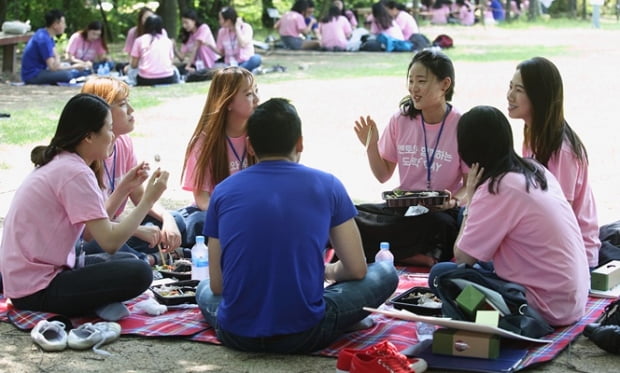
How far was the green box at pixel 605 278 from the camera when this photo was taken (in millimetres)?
5164

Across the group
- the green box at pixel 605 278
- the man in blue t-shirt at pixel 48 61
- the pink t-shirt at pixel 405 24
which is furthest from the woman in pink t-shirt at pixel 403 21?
the green box at pixel 605 278

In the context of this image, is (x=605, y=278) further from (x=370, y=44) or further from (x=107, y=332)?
(x=370, y=44)

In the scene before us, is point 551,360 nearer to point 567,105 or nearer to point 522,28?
point 567,105

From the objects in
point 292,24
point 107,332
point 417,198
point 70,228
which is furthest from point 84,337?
point 292,24

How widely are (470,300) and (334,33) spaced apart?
715 inches

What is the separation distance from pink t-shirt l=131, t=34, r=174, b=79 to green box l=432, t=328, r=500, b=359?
11306 millimetres

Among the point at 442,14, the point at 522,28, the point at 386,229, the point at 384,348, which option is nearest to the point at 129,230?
the point at 384,348

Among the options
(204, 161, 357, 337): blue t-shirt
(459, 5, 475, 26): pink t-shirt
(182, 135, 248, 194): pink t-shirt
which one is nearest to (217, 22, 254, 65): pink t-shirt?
(182, 135, 248, 194): pink t-shirt

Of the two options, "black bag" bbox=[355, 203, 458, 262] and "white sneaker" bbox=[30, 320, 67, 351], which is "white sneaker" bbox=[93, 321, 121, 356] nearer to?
"white sneaker" bbox=[30, 320, 67, 351]

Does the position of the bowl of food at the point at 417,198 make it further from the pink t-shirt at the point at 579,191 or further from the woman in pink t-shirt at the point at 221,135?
the woman in pink t-shirt at the point at 221,135

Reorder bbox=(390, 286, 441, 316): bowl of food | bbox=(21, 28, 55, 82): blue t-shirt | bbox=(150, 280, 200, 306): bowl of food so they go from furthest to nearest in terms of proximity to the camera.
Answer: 1. bbox=(21, 28, 55, 82): blue t-shirt
2. bbox=(150, 280, 200, 306): bowl of food
3. bbox=(390, 286, 441, 316): bowl of food

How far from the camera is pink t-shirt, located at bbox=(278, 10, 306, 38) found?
74.6ft

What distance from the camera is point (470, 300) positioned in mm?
4215

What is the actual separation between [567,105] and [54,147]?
28.6 ft
